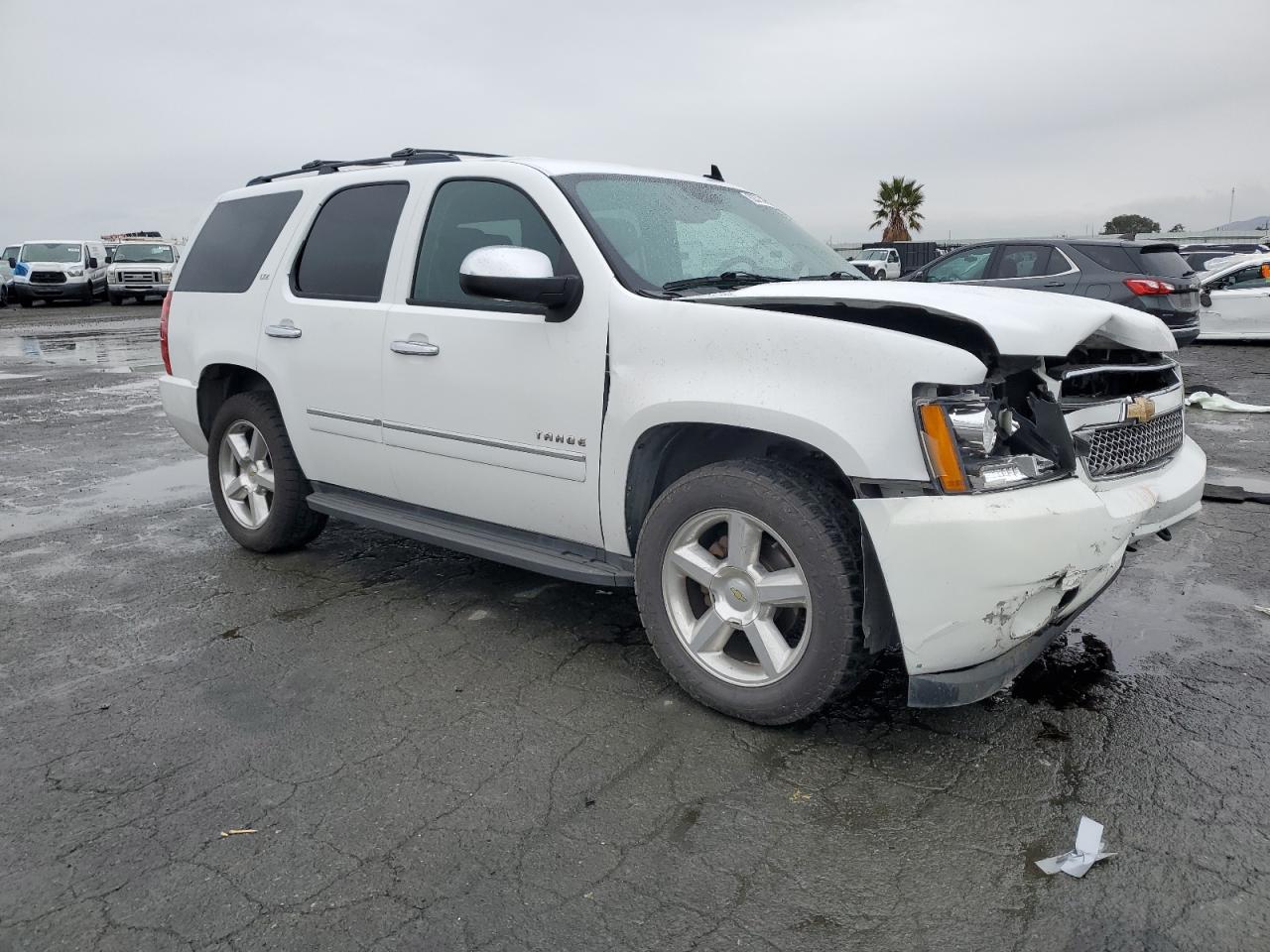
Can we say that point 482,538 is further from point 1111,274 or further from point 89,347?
point 89,347

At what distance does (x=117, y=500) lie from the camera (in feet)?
21.5

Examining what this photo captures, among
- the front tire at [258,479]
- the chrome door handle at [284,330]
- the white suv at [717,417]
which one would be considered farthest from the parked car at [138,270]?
the white suv at [717,417]

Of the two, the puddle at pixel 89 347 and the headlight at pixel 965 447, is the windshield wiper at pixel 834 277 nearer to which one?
the headlight at pixel 965 447

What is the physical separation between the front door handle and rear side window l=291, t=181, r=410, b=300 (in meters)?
0.32

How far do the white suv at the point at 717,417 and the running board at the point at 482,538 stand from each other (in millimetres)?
14

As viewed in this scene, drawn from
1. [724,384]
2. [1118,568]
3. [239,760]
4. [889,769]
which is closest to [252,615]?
[239,760]

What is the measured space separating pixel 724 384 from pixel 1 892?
237 centimetres

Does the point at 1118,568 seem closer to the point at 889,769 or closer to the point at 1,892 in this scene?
the point at 889,769

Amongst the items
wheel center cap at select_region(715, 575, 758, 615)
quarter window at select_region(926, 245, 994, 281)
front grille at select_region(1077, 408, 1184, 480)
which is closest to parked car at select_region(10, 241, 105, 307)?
quarter window at select_region(926, 245, 994, 281)

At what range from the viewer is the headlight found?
108 inches

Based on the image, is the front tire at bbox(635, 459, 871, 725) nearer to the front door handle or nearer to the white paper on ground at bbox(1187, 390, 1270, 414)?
the front door handle

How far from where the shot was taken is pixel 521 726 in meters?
3.26

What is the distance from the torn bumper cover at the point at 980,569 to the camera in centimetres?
271

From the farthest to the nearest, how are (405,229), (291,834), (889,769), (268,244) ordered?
(268,244) → (405,229) → (889,769) → (291,834)
